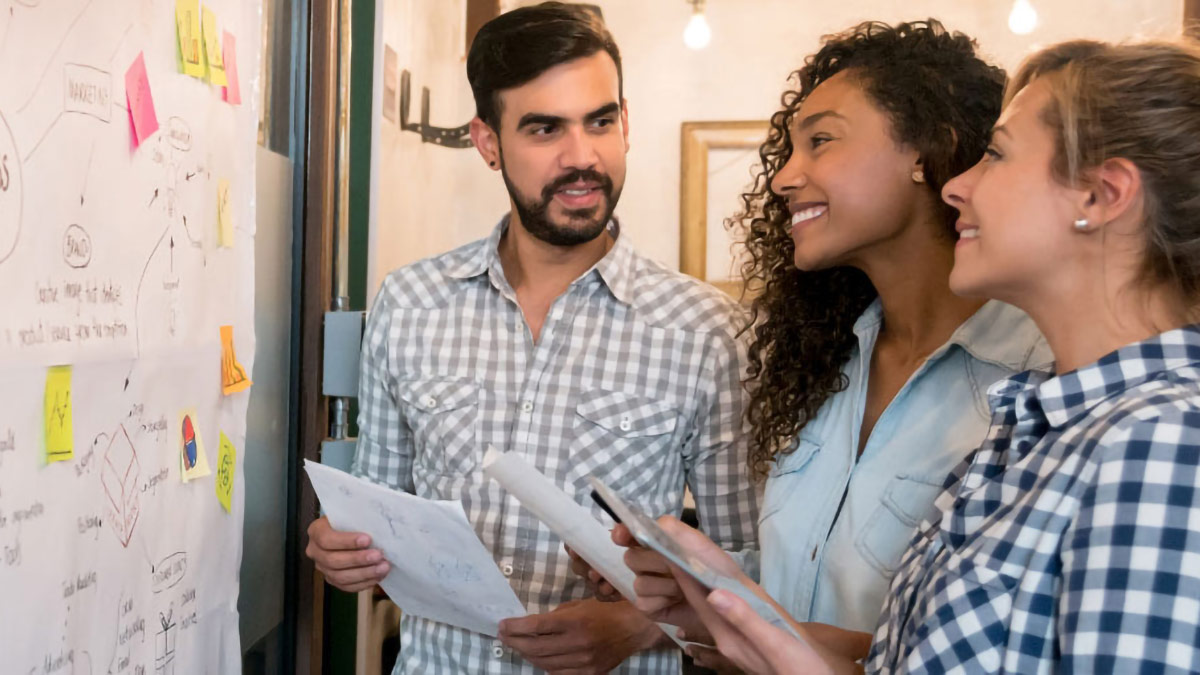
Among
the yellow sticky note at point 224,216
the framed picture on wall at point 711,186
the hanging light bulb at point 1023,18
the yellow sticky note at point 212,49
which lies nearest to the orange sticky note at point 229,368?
the yellow sticky note at point 224,216

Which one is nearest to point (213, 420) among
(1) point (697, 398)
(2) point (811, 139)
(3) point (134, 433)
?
(3) point (134, 433)

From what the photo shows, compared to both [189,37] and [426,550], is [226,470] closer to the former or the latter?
[426,550]

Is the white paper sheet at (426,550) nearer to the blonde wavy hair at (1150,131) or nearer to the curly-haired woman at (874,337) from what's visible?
the curly-haired woman at (874,337)

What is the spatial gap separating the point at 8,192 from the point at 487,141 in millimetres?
940

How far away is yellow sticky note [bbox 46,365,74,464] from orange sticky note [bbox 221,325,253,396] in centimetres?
43

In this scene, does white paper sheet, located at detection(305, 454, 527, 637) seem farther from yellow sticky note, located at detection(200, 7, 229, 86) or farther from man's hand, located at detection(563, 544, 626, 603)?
yellow sticky note, located at detection(200, 7, 229, 86)

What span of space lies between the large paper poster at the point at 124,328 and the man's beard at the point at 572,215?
1.48 feet

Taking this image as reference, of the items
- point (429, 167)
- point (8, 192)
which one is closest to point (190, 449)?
point (8, 192)

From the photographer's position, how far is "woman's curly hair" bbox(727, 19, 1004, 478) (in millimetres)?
1323

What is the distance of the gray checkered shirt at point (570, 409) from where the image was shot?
1597 mm

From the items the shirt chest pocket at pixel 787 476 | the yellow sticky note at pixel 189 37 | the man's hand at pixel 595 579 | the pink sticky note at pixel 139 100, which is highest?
the yellow sticky note at pixel 189 37

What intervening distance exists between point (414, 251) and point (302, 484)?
86 centimetres

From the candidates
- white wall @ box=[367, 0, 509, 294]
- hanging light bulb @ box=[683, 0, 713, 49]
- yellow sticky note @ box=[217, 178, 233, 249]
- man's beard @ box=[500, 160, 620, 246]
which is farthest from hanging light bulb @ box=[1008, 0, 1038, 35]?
yellow sticky note @ box=[217, 178, 233, 249]

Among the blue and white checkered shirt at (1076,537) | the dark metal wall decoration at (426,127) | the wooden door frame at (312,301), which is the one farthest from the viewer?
the dark metal wall decoration at (426,127)
